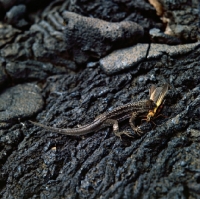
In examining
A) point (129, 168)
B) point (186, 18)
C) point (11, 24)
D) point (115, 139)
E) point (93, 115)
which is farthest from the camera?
point (11, 24)

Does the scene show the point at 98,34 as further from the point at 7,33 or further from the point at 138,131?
the point at 138,131

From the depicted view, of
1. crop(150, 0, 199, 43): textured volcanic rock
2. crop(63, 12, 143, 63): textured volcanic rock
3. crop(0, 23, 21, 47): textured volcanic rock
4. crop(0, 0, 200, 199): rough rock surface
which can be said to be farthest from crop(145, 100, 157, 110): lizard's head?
crop(0, 23, 21, 47): textured volcanic rock

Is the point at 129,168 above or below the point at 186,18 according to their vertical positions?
below

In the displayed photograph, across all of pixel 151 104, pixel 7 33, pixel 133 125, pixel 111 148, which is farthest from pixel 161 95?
pixel 7 33

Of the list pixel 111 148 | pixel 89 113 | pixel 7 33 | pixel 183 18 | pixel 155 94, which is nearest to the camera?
pixel 111 148

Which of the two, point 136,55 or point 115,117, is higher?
point 136,55

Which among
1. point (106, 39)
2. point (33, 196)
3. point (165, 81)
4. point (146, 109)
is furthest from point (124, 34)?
point (33, 196)

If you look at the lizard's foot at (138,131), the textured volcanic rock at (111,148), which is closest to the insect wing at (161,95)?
the textured volcanic rock at (111,148)

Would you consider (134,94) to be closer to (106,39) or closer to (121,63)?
(121,63)
